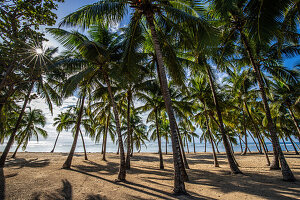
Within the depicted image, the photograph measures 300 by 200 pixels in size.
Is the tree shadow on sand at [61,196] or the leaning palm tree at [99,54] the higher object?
the leaning palm tree at [99,54]

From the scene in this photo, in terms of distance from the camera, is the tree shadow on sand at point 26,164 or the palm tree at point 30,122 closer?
the tree shadow on sand at point 26,164

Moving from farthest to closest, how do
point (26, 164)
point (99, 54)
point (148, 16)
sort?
point (26, 164) → point (99, 54) → point (148, 16)

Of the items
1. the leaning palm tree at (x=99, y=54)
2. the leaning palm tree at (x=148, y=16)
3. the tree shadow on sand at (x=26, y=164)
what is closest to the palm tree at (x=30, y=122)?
the tree shadow on sand at (x=26, y=164)

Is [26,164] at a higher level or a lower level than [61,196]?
higher

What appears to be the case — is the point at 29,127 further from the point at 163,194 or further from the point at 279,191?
the point at 279,191

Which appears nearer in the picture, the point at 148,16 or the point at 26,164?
the point at 148,16

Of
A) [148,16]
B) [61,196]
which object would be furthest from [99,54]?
[61,196]

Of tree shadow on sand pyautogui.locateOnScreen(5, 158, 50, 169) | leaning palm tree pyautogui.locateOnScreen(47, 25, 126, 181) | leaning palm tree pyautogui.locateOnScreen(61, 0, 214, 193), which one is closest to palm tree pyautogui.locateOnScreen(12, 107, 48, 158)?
tree shadow on sand pyautogui.locateOnScreen(5, 158, 50, 169)

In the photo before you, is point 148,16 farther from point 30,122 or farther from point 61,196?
point 30,122

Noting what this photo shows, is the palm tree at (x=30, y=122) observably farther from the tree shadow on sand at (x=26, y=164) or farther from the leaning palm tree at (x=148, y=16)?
the leaning palm tree at (x=148, y=16)

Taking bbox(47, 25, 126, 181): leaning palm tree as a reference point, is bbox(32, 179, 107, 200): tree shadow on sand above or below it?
below

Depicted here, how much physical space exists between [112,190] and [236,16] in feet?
35.3

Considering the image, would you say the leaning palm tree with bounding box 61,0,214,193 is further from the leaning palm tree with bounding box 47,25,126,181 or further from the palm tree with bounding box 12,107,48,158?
the palm tree with bounding box 12,107,48,158

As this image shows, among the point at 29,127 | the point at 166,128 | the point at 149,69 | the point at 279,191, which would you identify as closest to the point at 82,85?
the point at 149,69
